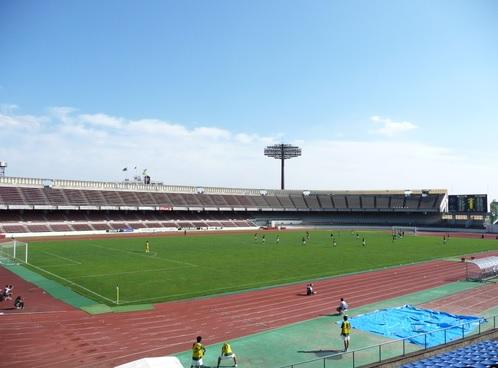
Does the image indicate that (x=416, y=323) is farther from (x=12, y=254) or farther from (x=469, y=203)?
(x=469, y=203)

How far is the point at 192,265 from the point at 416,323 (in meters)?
20.4

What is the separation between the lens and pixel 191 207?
9000 centimetres

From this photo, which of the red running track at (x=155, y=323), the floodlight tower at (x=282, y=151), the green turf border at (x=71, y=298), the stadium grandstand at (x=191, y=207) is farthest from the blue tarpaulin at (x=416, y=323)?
the floodlight tower at (x=282, y=151)

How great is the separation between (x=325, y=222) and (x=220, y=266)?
6923 cm

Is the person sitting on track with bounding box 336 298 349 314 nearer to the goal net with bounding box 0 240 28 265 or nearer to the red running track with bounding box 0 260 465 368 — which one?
the red running track with bounding box 0 260 465 368

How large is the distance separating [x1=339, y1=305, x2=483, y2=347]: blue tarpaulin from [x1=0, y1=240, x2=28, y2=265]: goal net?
97.4ft

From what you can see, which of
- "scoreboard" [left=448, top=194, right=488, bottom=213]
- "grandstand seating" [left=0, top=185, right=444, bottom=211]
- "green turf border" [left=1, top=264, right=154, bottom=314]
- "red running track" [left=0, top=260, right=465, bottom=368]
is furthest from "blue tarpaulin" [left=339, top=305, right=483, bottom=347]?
"scoreboard" [left=448, top=194, right=488, bottom=213]

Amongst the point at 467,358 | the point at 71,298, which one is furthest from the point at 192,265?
the point at 467,358

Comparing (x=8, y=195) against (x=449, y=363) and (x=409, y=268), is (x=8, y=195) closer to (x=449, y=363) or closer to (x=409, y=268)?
(x=409, y=268)

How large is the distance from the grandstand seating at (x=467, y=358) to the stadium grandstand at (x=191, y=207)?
2436 inches

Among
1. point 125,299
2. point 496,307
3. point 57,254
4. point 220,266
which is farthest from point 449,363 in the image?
point 57,254

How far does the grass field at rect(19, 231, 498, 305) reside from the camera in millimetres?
25781

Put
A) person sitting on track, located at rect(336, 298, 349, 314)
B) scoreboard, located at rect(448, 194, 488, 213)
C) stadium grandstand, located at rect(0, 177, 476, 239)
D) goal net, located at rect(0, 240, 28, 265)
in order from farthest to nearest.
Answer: scoreboard, located at rect(448, 194, 488, 213) < stadium grandstand, located at rect(0, 177, 476, 239) < goal net, located at rect(0, 240, 28, 265) < person sitting on track, located at rect(336, 298, 349, 314)

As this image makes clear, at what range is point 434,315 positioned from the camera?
19672mm
